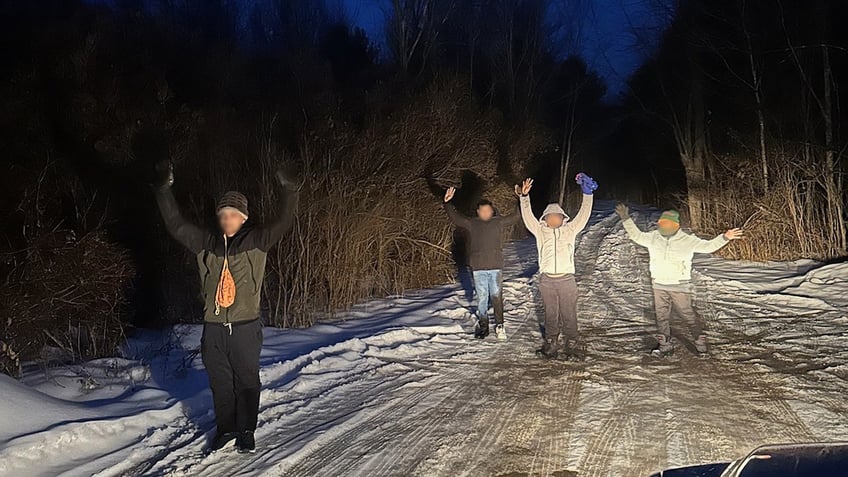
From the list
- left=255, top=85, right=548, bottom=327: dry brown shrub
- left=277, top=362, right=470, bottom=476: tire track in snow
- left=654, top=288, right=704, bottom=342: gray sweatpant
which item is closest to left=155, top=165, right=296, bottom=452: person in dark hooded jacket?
left=277, top=362, right=470, bottom=476: tire track in snow

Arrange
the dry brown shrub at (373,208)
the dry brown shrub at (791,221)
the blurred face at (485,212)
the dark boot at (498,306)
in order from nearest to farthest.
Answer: the blurred face at (485,212) → the dark boot at (498,306) → the dry brown shrub at (373,208) → the dry brown shrub at (791,221)

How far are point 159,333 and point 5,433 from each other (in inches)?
202

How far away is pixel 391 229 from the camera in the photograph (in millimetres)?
13406

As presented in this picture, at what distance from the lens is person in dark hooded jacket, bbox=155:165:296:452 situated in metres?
5.22

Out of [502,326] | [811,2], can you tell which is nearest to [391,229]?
[502,326]

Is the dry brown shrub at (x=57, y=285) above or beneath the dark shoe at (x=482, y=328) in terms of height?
above

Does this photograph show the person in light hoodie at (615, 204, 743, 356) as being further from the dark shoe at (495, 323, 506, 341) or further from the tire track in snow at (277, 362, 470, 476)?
the tire track in snow at (277, 362, 470, 476)

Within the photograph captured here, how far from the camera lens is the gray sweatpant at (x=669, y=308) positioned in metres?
8.42

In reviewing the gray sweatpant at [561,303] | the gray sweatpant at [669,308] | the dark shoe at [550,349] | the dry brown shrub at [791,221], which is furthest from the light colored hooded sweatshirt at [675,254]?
the dry brown shrub at [791,221]

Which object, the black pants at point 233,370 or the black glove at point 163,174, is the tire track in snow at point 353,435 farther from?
the black glove at point 163,174

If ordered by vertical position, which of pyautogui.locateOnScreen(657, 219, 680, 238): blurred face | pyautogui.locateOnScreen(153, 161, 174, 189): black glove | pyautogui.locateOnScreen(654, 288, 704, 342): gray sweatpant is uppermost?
pyautogui.locateOnScreen(153, 161, 174, 189): black glove

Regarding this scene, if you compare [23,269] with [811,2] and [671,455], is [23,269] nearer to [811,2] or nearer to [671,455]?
[671,455]

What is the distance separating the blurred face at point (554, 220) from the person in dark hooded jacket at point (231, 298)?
3765mm

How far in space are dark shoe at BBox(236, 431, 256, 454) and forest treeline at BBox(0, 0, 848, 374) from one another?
7.16 ft
